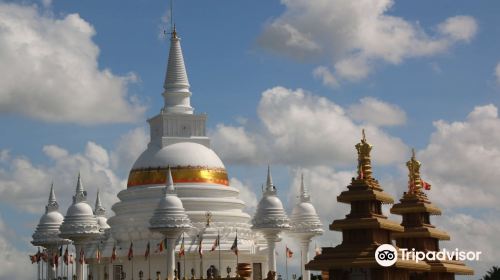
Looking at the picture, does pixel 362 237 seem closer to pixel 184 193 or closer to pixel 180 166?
pixel 184 193

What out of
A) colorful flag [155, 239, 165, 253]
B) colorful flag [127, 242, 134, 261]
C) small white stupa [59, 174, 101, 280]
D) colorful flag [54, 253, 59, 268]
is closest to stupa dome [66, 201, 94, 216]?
small white stupa [59, 174, 101, 280]

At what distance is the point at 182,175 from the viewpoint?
436 ft

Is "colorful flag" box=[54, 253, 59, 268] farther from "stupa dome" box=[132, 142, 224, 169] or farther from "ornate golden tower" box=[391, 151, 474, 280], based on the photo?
"ornate golden tower" box=[391, 151, 474, 280]

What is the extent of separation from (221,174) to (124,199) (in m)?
11.8

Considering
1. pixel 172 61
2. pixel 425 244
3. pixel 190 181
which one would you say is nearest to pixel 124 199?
pixel 190 181

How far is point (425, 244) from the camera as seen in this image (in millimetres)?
108250

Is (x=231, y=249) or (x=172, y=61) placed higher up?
(x=172, y=61)

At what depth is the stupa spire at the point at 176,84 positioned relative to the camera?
14062cm

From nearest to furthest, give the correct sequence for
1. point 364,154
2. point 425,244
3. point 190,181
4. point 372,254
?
point 372,254 < point 364,154 < point 425,244 < point 190,181

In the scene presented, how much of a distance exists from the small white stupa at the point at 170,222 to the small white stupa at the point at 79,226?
33.2ft

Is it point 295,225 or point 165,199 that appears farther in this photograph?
point 295,225

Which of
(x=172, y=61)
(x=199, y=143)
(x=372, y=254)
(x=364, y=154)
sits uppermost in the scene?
(x=172, y=61)

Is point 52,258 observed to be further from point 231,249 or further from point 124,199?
point 231,249

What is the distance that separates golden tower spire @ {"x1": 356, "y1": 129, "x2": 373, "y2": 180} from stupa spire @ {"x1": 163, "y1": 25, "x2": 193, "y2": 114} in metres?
43.1
